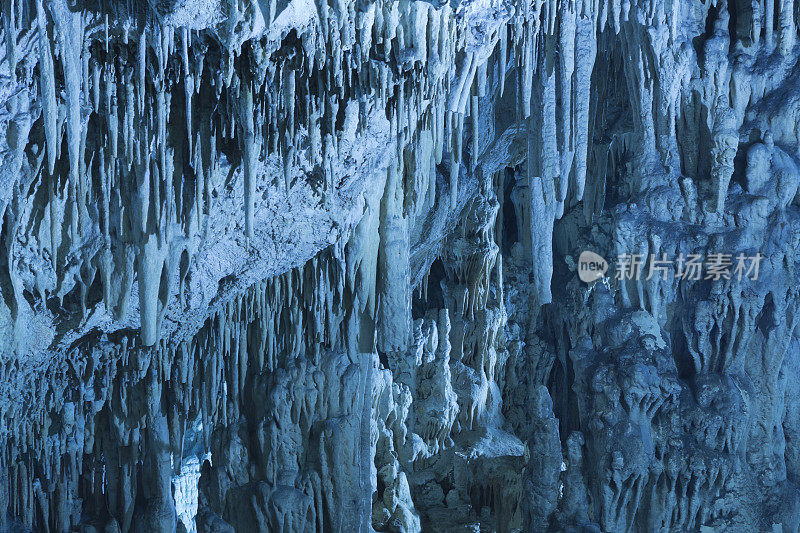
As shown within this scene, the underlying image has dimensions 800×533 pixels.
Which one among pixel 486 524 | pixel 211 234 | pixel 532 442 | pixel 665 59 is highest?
pixel 665 59

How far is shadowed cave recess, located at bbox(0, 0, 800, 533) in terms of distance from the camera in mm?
4426

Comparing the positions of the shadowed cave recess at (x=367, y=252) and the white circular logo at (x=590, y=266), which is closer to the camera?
the shadowed cave recess at (x=367, y=252)

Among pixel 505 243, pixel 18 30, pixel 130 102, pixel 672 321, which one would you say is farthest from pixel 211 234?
pixel 505 243

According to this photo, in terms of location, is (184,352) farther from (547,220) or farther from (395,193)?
(547,220)

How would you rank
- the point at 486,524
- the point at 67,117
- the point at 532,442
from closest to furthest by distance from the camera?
the point at 67,117
the point at 532,442
the point at 486,524

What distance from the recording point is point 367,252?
6.27 m

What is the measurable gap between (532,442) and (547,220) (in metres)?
1.80

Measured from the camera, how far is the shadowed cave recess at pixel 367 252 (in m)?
4.43

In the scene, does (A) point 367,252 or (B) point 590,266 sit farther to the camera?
(B) point 590,266

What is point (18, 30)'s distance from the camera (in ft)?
12.0

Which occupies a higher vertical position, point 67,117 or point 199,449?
point 67,117

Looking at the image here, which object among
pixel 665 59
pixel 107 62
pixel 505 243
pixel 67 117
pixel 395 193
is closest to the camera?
pixel 67 117

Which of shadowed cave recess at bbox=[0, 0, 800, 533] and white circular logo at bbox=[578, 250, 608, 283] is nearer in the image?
shadowed cave recess at bbox=[0, 0, 800, 533]

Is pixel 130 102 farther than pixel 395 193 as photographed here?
No
